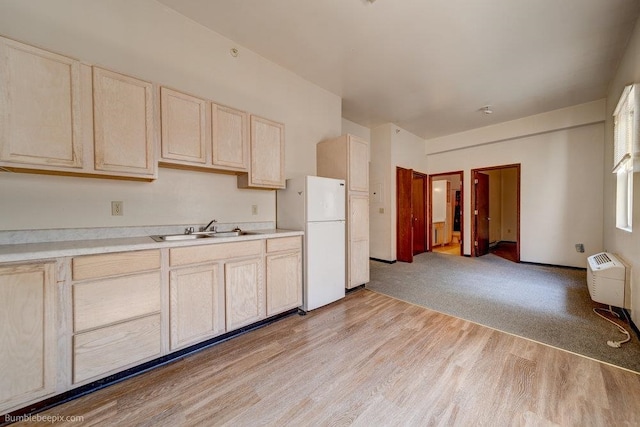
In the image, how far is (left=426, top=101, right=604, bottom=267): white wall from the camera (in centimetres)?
407

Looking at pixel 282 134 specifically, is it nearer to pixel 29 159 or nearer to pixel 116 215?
pixel 116 215

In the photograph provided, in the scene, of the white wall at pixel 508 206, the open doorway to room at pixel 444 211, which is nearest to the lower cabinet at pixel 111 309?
the open doorway to room at pixel 444 211

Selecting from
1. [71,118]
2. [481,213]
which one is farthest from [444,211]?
[71,118]

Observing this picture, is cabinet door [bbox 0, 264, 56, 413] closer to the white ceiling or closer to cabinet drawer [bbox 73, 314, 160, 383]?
cabinet drawer [bbox 73, 314, 160, 383]

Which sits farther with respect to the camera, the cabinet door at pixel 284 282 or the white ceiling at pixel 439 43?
the cabinet door at pixel 284 282

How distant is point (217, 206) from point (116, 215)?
0.83 metres

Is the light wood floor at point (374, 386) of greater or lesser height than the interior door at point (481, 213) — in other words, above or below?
below

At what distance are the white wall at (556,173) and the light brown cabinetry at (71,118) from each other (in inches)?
237

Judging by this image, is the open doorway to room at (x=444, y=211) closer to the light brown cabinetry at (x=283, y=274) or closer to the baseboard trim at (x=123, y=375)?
the light brown cabinetry at (x=283, y=274)

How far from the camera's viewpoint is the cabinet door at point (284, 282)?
2354 mm

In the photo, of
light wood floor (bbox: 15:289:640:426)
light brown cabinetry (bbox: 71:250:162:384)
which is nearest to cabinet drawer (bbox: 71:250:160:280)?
light brown cabinetry (bbox: 71:250:162:384)

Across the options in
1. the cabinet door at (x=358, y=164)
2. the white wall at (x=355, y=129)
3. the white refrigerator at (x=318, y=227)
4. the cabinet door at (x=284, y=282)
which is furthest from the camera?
the white wall at (x=355, y=129)

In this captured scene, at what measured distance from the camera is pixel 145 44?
2.08 meters

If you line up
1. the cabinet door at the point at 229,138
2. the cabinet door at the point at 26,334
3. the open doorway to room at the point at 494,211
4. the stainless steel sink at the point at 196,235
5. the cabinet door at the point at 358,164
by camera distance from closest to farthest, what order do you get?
the cabinet door at the point at 26,334, the stainless steel sink at the point at 196,235, the cabinet door at the point at 229,138, the cabinet door at the point at 358,164, the open doorway to room at the point at 494,211
